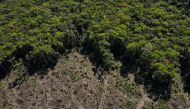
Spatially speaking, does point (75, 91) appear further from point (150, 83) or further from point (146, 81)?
point (150, 83)

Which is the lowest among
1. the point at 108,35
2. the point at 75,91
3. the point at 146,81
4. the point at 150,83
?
the point at 75,91

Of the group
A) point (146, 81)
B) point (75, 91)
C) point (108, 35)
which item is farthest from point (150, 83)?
point (108, 35)

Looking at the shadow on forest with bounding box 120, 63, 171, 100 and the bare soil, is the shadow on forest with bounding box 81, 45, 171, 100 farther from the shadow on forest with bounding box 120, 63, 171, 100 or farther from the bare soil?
the bare soil

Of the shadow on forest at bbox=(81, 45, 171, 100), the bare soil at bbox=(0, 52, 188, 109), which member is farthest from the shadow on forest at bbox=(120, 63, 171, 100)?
the bare soil at bbox=(0, 52, 188, 109)

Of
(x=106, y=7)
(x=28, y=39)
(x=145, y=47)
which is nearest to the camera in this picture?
(x=145, y=47)

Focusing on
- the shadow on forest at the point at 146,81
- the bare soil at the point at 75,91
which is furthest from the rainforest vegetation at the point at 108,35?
the bare soil at the point at 75,91

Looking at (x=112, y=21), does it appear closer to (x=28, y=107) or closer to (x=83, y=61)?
(x=83, y=61)

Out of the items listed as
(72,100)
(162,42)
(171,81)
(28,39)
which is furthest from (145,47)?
(28,39)

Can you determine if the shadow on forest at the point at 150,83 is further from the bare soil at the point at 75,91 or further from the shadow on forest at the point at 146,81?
the bare soil at the point at 75,91
